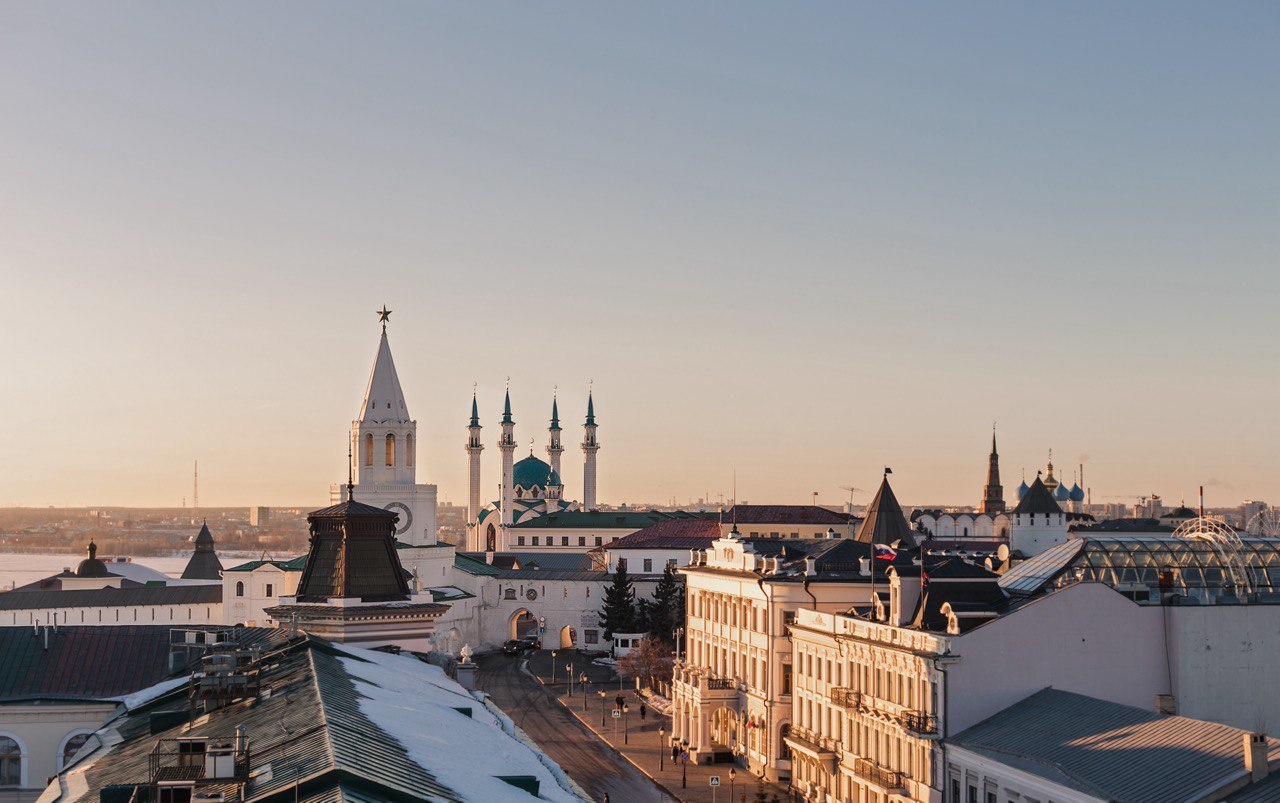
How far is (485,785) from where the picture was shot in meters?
26.4

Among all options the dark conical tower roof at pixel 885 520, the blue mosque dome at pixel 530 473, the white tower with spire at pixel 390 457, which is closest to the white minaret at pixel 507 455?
the blue mosque dome at pixel 530 473

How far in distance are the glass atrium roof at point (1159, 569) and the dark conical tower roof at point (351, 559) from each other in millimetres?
23759

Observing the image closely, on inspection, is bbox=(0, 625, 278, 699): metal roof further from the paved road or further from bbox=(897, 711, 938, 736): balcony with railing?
bbox=(897, 711, 938, 736): balcony with railing

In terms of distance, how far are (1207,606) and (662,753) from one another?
109ft

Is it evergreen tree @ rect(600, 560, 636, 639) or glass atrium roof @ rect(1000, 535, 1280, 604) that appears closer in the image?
glass atrium roof @ rect(1000, 535, 1280, 604)

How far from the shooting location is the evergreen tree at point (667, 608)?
4852 inches

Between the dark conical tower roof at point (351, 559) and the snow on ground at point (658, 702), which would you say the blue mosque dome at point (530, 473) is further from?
the dark conical tower roof at point (351, 559)

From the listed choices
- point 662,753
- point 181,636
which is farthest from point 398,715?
point 662,753

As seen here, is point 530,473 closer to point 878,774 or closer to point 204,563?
point 204,563

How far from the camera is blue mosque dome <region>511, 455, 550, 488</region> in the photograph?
185500mm

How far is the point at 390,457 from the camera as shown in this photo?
437ft

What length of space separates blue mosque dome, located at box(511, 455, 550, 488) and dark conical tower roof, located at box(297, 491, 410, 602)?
127 metres

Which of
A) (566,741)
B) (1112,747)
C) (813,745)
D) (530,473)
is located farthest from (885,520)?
(530,473)

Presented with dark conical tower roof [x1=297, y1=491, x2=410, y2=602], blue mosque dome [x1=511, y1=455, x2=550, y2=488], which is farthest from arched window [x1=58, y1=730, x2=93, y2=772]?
blue mosque dome [x1=511, y1=455, x2=550, y2=488]
